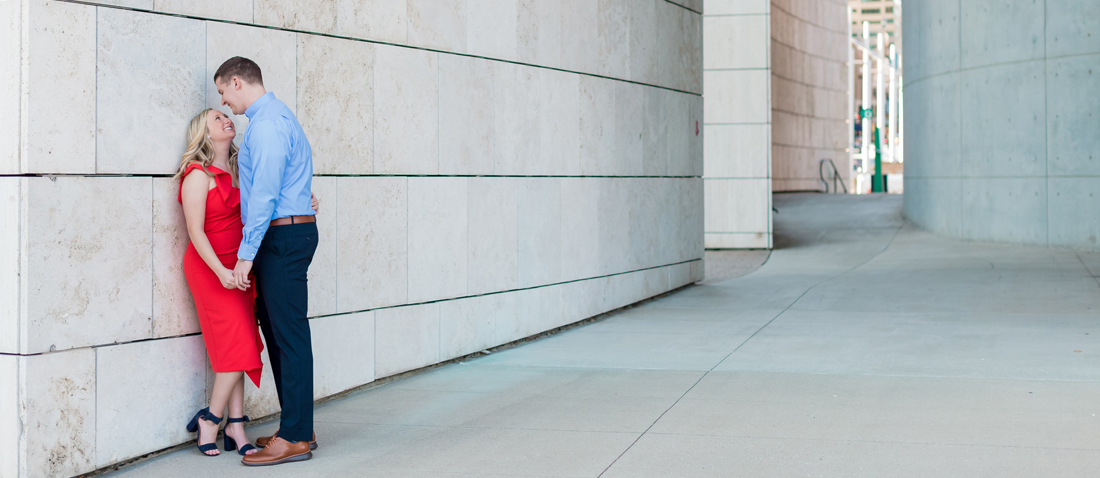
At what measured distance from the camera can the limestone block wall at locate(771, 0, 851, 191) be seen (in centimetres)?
2853

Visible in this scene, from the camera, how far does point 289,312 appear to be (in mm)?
5078

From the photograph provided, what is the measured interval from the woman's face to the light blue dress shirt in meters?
0.24

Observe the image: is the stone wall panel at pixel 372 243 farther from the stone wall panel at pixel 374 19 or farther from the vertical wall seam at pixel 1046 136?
the vertical wall seam at pixel 1046 136

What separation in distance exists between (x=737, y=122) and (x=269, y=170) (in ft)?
52.4

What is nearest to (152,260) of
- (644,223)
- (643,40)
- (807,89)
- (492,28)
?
(492,28)

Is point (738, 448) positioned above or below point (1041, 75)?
below

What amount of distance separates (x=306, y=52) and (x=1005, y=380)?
196 inches

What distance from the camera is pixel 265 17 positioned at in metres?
5.95

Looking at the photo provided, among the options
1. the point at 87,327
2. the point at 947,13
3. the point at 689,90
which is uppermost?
the point at 947,13

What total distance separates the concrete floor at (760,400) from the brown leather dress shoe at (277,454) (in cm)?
7

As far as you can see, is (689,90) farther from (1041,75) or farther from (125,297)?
(125,297)

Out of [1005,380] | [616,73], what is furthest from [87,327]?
[616,73]

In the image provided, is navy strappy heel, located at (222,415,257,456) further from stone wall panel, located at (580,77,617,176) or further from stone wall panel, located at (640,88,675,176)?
stone wall panel, located at (640,88,675,176)

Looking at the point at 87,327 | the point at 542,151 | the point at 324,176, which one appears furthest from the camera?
the point at 542,151
